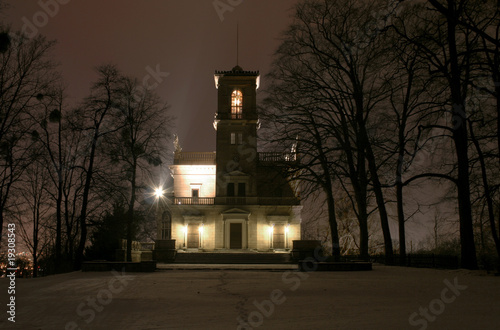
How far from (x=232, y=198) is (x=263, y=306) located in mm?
42402

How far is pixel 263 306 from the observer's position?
37.3 ft

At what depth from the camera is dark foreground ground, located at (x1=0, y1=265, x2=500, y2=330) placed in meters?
9.16

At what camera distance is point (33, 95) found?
2509 centimetres

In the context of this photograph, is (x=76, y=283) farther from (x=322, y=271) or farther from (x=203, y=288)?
(x=322, y=271)

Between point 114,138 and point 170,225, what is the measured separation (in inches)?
1056

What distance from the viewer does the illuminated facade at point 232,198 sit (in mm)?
53344

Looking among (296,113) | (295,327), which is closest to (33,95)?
(296,113)

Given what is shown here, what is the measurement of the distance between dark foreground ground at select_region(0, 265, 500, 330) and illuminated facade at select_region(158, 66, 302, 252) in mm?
36735


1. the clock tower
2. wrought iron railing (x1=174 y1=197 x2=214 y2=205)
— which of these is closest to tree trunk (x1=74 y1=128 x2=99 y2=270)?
wrought iron railing (x1=174 y1=197 x2=214 y2=205)

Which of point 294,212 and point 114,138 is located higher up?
point 114,138

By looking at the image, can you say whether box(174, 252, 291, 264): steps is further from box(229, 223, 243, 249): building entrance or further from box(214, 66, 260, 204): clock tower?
box(214, 66, 260, 204): clock tower

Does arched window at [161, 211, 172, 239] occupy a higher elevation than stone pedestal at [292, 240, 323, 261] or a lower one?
higher

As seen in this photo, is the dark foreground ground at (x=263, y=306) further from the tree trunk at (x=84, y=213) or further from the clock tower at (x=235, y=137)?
the clock tower at (x=235, y=137)

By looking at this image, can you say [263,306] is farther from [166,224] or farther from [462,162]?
[166,224]
